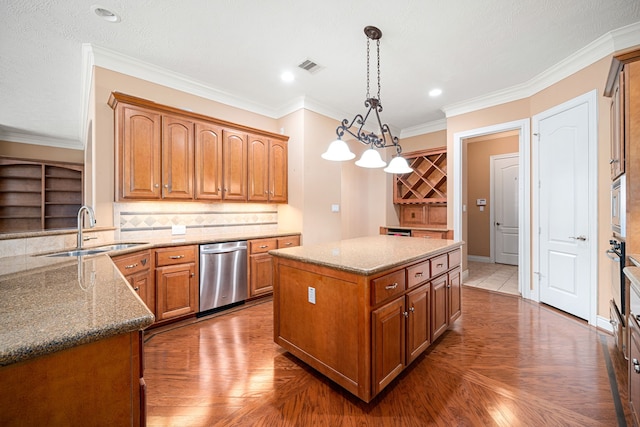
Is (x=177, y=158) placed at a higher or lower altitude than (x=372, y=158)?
higher

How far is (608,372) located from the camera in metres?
2.01

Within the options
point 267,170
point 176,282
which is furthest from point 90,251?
point 267,170

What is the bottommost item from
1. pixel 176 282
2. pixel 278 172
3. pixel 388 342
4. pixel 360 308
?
pixel 388 342

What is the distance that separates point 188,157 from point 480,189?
6167 mm

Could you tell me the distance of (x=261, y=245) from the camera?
3.55 meters

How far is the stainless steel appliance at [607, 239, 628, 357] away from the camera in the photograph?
6.55 ft

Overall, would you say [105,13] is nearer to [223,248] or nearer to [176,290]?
[223,248]

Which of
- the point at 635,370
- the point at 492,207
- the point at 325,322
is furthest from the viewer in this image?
the point at 492,207

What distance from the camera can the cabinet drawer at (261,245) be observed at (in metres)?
3.46

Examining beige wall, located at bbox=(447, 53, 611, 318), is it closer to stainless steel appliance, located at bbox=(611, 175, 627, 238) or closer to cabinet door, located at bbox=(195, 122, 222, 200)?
stainless steel appliance, located at bbox=(611, 175, 627, 238)

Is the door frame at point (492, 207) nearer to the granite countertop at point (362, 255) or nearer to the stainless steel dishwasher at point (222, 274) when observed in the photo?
the granite countertop at point (362, 255)

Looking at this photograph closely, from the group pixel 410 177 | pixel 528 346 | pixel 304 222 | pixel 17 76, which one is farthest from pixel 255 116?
pixel 528 346

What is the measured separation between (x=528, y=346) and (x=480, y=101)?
11.2 feet

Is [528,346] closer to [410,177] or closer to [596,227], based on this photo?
[596,227]
